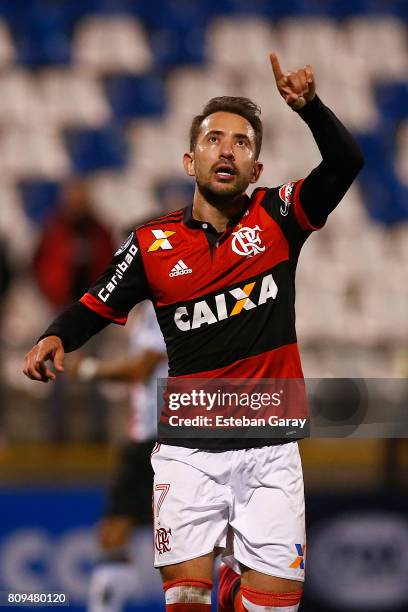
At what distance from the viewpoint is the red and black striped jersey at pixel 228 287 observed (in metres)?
3.51

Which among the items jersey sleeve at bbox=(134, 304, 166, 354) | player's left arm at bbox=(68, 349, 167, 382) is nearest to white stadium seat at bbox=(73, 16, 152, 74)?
jersey sleeve at bbox=(134, 304, 166, 354)

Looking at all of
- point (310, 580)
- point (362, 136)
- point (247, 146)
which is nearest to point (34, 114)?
point (362, 136)

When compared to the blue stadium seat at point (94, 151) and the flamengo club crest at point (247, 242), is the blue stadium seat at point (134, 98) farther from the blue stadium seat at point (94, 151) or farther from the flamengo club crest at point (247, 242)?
the flamengo club crest at point (247, 242)

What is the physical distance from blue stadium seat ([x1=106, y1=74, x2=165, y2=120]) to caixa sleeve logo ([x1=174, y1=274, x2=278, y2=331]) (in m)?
6.24

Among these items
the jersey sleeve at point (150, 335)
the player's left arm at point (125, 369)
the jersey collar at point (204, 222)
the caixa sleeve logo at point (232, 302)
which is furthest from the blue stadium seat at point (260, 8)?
the caixa sleeve logo at point (232, 302)

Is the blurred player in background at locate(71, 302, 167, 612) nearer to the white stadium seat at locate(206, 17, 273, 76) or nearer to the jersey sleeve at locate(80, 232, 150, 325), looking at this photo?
the jersey sleeve at locate(80, 232, 150, 325)

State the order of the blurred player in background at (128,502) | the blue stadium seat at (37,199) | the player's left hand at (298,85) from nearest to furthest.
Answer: the player's left hand at (298,85) < the blurred player in background at (128,502) < the blue stadium seat at (37,199)

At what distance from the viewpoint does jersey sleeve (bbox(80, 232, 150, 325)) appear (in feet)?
11.9

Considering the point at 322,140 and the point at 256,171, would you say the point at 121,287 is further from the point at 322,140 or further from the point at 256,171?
the point at 322,140

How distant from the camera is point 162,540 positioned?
348 centimetres

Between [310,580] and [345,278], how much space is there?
12.7ft

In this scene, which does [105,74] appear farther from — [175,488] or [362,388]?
[175,488]

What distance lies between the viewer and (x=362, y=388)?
458cm

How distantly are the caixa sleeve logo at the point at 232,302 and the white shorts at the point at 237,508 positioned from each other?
17.1 inches
